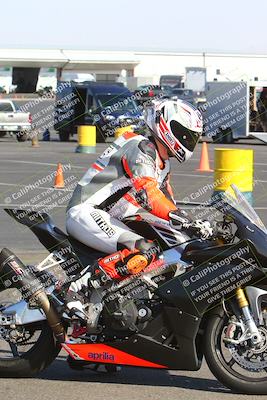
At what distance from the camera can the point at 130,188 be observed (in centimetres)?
632

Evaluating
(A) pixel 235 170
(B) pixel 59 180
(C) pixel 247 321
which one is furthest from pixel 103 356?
(B) pixel 59 180

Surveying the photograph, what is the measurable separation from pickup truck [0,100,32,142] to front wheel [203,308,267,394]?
109 feet

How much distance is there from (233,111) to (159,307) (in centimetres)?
3044

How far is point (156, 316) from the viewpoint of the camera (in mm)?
6148

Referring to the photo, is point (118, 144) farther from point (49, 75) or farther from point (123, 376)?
point (49, 75)

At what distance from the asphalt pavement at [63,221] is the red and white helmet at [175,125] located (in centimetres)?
143

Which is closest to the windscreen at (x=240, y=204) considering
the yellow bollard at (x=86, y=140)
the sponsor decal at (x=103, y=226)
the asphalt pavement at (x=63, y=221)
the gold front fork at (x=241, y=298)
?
the gold front fork at (x=241, y=298)

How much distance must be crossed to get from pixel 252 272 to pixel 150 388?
0.98 m

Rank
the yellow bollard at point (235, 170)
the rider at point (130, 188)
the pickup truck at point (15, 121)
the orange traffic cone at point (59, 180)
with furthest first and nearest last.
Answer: the pickup truck at point (15, 121)
the orange traffic cone at point (59, 180)
the yellow bollard at point (235, 170)
the rider at point (130, 188)

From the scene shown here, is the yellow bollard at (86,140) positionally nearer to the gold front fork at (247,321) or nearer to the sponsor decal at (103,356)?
the sponsor decal at (103,356)

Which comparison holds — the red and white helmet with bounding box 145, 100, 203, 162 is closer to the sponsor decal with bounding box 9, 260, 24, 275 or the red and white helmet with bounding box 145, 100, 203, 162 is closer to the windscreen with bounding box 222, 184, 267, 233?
the windscreen with bounding box 222, 184, 267, 233

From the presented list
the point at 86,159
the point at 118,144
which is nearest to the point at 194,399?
the point at 118,144

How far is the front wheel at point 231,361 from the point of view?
5984 mm

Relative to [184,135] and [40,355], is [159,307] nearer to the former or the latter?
[40,355]
